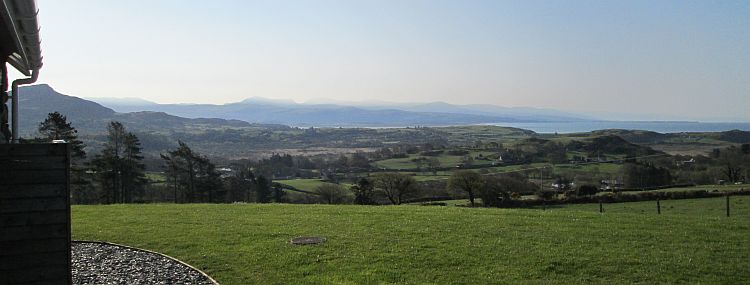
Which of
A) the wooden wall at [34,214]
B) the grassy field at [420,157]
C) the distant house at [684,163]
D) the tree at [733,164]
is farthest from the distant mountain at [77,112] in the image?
the wooden wall at [34,214]

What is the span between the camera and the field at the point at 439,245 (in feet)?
33.9

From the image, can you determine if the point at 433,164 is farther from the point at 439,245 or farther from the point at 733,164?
the point at 439,245

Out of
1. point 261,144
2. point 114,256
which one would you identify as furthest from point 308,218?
point 261,144

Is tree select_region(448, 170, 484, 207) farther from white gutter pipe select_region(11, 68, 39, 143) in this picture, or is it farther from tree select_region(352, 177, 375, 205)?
white gutter pipe select_region(11, 68, 39, 143)

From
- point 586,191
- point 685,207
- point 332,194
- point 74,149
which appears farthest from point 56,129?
point 685,207

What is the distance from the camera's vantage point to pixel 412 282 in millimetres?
9766

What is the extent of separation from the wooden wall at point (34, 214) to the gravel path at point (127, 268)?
13.8 ft

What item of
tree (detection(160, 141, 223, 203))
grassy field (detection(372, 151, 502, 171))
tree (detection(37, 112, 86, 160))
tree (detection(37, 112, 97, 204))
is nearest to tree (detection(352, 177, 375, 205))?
tree (detection(160, 141, 223, 203))

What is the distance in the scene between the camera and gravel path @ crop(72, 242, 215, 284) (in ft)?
33.7

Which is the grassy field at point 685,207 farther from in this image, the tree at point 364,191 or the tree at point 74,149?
the tree at point 74,149

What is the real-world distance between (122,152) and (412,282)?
3515 cm

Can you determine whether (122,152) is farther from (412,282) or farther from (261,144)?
(261,144)

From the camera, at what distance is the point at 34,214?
5.98 meters

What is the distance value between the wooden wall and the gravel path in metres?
4.21
